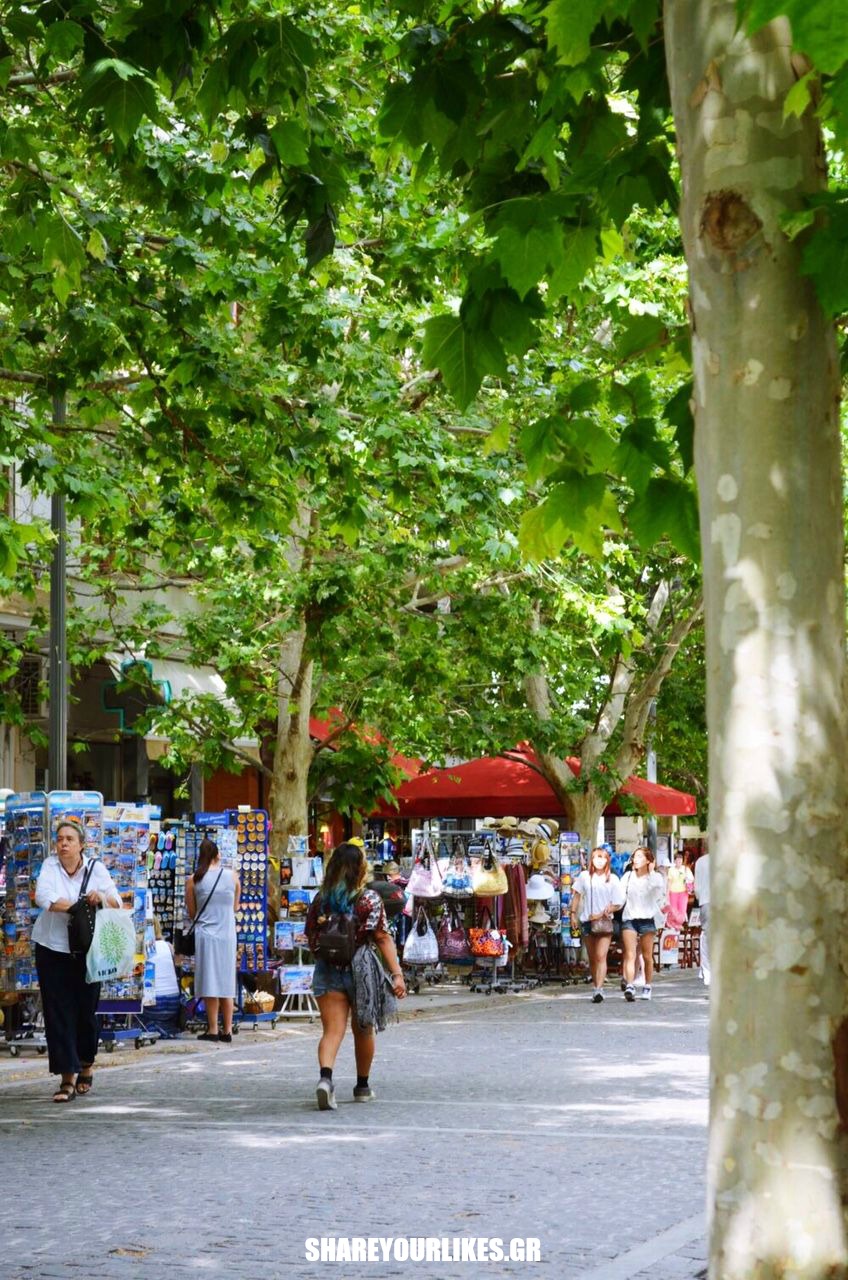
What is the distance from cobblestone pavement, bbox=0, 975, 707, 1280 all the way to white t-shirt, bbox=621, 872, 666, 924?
514 cm

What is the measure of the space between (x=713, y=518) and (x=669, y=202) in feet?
7.67

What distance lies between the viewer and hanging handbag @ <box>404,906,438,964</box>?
78.9ft

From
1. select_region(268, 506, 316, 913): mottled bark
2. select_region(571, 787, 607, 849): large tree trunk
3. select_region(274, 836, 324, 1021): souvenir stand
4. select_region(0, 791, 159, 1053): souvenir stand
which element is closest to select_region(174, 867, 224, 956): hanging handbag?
select_region(0, 791, 159, 1053): souvenir stand

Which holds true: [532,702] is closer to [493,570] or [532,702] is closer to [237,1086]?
[493,570]

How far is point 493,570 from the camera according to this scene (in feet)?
77.3

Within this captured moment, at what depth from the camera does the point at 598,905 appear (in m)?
22.9

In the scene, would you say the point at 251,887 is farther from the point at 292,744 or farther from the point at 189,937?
the point at 292,744

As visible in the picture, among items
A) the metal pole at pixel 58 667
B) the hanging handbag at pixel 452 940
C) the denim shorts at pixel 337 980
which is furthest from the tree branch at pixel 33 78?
the hanging handbag at pixel 452 940

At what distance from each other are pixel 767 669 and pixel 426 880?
67.8 ft

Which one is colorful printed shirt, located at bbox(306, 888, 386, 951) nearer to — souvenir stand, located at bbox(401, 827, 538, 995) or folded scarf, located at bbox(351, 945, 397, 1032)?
folded scarf, located at bbox(351, 945, 397, 1032)

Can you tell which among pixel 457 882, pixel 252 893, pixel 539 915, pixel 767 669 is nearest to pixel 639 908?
pixel 457 882

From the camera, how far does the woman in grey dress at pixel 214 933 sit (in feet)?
58.8

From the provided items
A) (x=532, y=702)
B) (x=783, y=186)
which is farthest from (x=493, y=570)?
(x=783, y=186)

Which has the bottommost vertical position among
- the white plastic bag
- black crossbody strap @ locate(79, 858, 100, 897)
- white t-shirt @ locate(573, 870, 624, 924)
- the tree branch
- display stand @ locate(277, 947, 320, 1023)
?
display stand @ locate(277, 947, 320, 1023)
